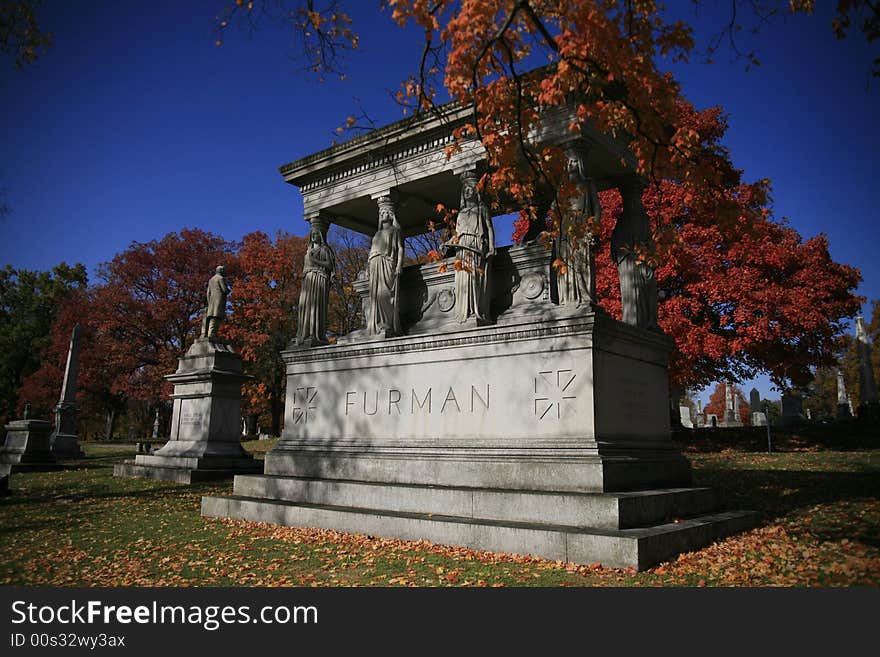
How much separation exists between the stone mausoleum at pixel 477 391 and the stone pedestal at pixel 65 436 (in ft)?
60.9

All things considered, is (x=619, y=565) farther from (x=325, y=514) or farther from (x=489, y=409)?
(x=325, y=514)

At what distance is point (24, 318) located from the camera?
45.8 m

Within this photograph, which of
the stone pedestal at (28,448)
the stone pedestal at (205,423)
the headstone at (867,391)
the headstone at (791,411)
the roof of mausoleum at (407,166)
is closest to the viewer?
the roof of mausoleum at (407,166)

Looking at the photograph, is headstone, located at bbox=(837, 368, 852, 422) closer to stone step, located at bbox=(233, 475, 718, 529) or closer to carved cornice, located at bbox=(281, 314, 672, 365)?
carved cornice, located at bbox=(281, 314, 672, 365)

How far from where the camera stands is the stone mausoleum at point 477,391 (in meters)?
7.37

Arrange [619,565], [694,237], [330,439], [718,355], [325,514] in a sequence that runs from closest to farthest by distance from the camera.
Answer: [619,565]
[325,514]
[330,439]
[718,355]
[694,237]

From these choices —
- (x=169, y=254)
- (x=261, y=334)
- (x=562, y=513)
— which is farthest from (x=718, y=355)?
(x=169, y=254)

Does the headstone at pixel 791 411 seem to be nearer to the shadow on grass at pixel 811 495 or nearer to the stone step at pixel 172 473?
the shadow on grass at pixel 811 495

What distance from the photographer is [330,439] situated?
35.9 feet

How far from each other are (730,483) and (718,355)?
8624 mm

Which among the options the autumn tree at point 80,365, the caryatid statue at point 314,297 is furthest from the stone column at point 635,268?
the autumn tree at point 80,365

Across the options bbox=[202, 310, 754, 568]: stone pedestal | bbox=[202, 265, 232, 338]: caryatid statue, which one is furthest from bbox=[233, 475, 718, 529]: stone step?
bbox=[202, 265, 232, 338]: caryatid statue

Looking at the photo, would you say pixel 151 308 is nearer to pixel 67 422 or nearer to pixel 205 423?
pixel 67 422

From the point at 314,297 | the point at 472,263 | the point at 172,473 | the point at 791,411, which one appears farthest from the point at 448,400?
the point at 791,411
